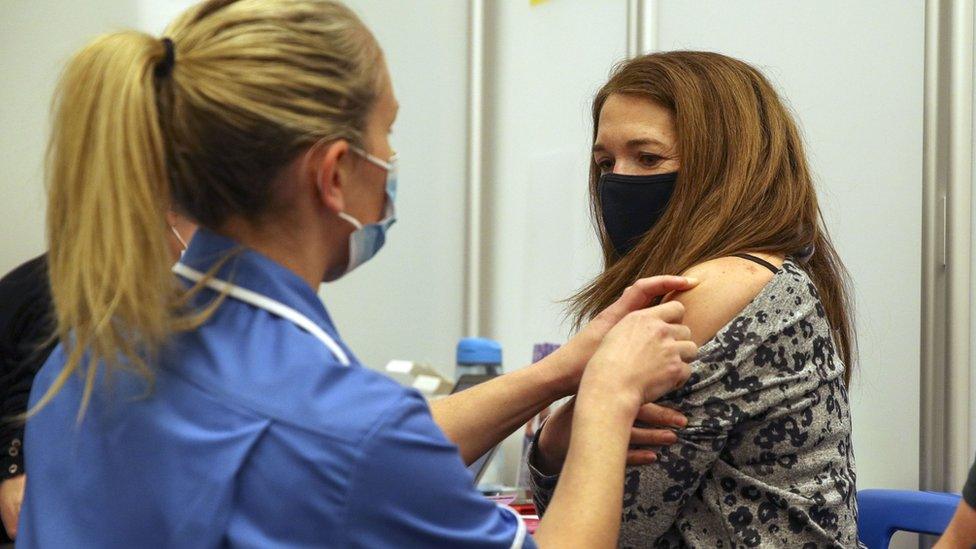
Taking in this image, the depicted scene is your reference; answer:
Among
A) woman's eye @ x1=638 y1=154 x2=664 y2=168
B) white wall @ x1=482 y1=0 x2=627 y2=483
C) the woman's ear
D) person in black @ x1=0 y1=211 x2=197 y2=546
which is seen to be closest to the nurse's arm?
woman's eye @ x1=638 y1=154 x2=664 y2=168

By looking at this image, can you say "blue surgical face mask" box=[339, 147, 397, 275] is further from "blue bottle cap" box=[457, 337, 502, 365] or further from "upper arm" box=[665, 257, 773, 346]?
"blue bottle cap" box=[457, 337, 502, 365]

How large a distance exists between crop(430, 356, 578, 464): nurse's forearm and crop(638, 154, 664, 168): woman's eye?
327mm

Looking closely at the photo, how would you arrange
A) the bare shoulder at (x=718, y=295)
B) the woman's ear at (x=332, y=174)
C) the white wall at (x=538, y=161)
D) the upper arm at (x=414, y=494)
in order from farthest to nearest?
the white wall at (x=538, y=161) < the bare shoulder at (x=718, y=295) < the woman's ear at (x=332, y=174) < the upper arm at (x=414, y=494)

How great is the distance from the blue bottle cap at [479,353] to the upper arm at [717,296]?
1457 mm

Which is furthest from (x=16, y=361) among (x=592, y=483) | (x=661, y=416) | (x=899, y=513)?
(x=899, y=513)

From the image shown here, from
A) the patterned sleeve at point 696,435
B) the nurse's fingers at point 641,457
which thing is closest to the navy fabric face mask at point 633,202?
the patterned sleeve at point 696,435

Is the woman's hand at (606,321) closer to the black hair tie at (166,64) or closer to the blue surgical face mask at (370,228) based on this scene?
the blue surgical face mask at (370,228)

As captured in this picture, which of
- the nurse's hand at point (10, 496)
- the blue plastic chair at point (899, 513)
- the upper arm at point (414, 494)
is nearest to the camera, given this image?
the upper arm at point (414, 494)

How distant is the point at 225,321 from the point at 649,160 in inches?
32.0

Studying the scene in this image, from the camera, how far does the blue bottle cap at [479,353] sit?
2.83m

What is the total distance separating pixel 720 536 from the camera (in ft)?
4.37

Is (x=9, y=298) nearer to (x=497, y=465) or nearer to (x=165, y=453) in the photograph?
(x=497, y=465)

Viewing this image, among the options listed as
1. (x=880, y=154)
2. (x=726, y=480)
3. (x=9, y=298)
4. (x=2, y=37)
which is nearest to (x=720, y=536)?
(x=726, y=480)

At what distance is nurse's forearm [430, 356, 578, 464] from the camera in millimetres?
1463
